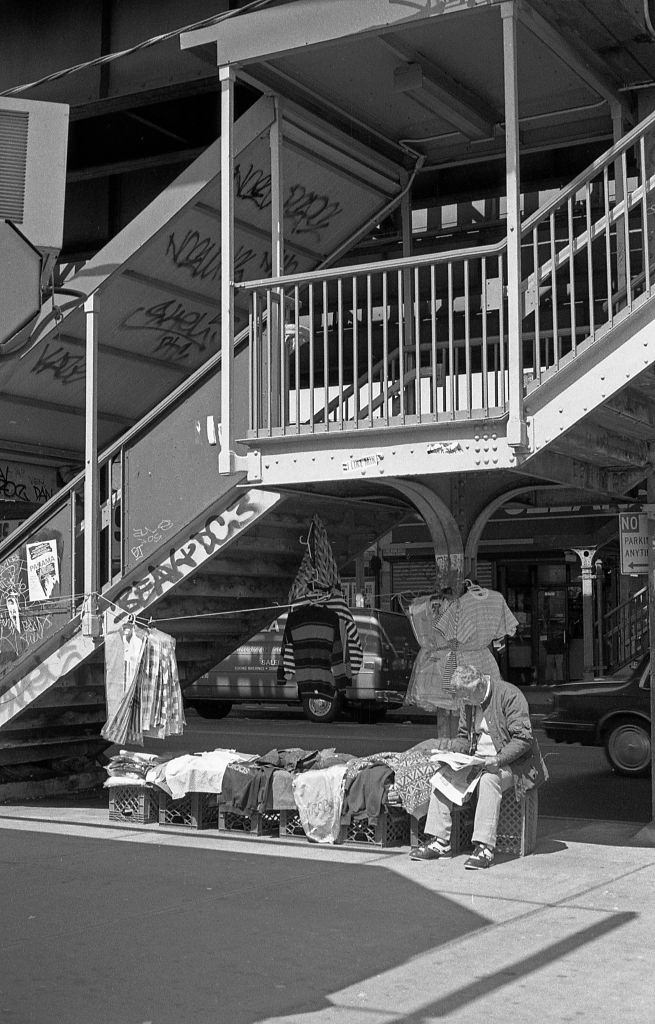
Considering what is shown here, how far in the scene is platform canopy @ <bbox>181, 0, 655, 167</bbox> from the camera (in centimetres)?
894

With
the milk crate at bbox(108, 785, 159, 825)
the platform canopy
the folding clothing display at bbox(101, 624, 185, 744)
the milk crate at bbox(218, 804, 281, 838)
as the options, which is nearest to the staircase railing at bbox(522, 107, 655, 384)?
the platform canopy

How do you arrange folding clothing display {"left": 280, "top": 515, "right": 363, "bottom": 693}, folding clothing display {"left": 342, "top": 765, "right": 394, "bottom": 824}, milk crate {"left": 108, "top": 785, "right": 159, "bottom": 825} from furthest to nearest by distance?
1. folding clothing display {"left": 280, "top": 515, "right": 363, "bottom": 693}
2. milk crate {"left": 108, "top": 785, "right": 159, "bottom": 825}
3. folding clothing display {"left": 342, "top": 765, "right": 394, "bottom": 824}

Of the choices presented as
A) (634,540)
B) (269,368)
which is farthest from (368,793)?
(269,368)

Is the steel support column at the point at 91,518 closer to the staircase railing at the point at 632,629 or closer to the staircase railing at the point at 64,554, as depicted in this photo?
the staircase railing at the point at 64,554

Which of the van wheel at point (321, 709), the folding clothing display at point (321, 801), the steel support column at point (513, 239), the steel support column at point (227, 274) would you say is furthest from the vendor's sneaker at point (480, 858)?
the van wheel at point (321, 709)

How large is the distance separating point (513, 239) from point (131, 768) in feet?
16.5

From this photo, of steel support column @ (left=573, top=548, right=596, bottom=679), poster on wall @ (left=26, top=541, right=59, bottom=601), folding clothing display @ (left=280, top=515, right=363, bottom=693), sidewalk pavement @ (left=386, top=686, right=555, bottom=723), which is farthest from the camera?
steel support column @ (left=573, top=548, right=596, bottom=679)

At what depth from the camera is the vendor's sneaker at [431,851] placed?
858 cm

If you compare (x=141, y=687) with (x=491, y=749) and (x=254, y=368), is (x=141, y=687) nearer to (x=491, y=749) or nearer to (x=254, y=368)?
(x=254, y=368)

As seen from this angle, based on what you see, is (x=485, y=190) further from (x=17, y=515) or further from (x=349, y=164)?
(x=17, y=515)

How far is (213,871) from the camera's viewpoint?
8320 millimetres

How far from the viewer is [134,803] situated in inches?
404

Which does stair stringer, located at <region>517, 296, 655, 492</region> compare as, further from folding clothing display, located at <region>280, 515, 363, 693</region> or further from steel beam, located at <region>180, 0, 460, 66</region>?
folding clothing display, located at <region>280, 515, 363, 693</region>

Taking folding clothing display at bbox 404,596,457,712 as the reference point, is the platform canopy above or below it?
above
